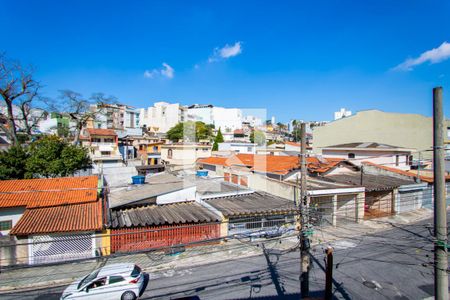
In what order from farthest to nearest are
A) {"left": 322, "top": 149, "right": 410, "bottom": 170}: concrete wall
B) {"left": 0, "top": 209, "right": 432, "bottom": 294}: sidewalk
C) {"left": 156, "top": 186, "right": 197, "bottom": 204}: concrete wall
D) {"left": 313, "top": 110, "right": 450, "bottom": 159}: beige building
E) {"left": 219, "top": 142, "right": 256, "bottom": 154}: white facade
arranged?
{"left": 219, "top": 142, "right": 256, "bottom": 154}: white facade → {"left": 313, "top": 110, "right": 450, "bottom": 159}: beige building → {"left": 322, "top": 149, "right": 410, "bottom": 170}: concrete wall → {"left": 156, "top": 186, "right": 197, "bottom": 204}: concrete wall → {"left": 0, "top": 209, "right": 432, "bottom": 294}: sidewalk

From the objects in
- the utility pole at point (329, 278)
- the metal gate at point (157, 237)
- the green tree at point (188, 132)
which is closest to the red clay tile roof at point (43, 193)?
the metal gate at point (157, 237)

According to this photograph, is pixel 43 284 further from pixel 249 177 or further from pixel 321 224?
pixel 321 224

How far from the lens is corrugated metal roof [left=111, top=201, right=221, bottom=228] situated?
1258 centimetres

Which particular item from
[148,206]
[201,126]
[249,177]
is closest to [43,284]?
[148,206]

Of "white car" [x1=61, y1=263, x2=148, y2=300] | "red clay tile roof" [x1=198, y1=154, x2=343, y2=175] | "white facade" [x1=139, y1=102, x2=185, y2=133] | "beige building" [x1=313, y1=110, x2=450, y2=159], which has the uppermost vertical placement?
"white facade" [x1=139, y1=102, x2=185, y2=133]

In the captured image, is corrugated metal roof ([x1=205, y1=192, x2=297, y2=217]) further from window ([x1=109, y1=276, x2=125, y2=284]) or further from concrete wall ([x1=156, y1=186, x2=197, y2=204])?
window ([x1=109, y1=276, x2=125, y2=284])

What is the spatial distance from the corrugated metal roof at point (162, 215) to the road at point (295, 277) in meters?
2.52

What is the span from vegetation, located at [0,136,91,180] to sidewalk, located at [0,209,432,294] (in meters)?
9.65

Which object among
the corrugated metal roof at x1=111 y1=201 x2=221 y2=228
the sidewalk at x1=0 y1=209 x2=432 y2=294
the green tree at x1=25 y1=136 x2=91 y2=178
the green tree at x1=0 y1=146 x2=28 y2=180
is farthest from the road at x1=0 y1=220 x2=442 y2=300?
the green tree at x1=0 y1=146 x2=28 y2=180

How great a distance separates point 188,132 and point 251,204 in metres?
31.6

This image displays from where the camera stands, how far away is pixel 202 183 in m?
19.9

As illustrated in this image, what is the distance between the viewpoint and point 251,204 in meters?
15.2

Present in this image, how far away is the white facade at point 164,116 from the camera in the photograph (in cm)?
6888

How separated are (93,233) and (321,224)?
1435cm
